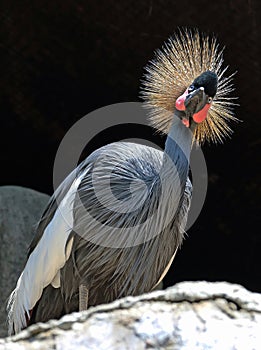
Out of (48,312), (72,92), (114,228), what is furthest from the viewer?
(72,92)

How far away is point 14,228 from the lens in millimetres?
3557

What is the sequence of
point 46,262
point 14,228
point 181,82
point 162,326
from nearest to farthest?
point 162,326 < point 46,262 < point 181,82 < point 14,228

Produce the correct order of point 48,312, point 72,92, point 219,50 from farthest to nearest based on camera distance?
point 72,92 < point 219,50 < point 48,312

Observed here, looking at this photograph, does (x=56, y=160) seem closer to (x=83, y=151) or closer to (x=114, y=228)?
(x=83, y=151)

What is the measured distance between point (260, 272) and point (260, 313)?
2.91m

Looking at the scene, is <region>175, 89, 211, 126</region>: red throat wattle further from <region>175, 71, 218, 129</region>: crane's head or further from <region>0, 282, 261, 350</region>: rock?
<region>0, 282, 261, 350</region>: rock

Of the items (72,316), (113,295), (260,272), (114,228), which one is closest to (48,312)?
(113,295)

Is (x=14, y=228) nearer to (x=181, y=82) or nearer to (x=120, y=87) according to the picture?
(x=120, y=87)

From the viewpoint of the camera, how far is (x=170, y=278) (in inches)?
161

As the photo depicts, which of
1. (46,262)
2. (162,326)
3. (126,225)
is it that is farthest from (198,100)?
(162,326)

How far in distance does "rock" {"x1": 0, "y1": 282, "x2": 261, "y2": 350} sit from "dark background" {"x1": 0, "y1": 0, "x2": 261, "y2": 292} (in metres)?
2.18

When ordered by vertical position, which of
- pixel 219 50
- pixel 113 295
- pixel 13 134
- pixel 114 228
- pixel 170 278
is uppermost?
pixel 219 50

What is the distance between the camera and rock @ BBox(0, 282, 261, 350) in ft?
3.40

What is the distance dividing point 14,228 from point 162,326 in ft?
8.39
